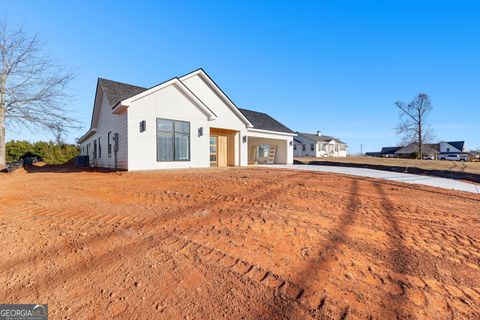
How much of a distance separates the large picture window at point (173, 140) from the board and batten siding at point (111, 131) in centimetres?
163

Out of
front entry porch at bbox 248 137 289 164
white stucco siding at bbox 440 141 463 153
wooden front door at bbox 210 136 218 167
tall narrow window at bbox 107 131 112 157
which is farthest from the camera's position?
white stucco siding at bbox 440 141 463 153

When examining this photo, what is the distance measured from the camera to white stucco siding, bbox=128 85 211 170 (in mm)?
10766

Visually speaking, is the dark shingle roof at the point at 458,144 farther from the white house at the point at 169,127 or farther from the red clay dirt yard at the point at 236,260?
the red clay dirt yard at the point at 236,260

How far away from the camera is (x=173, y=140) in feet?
39.8

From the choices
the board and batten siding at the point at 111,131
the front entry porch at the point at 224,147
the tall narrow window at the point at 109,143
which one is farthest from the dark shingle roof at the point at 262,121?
the tall narrow window at the point at 109,143

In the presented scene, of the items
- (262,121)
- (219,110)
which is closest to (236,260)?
(219,110)

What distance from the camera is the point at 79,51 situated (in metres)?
12.8

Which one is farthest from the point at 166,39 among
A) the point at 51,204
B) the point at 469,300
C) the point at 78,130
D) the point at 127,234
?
the point at 469,300

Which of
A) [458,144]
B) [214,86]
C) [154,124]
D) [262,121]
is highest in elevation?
[214,86]

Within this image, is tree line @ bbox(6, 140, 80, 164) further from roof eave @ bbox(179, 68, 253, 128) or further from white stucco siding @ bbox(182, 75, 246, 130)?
roof eave @ bbox(179, 68, 253, 128)

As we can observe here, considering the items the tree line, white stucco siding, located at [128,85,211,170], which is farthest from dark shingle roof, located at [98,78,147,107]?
the tree line

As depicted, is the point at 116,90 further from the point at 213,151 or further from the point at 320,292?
the point at 320,292
